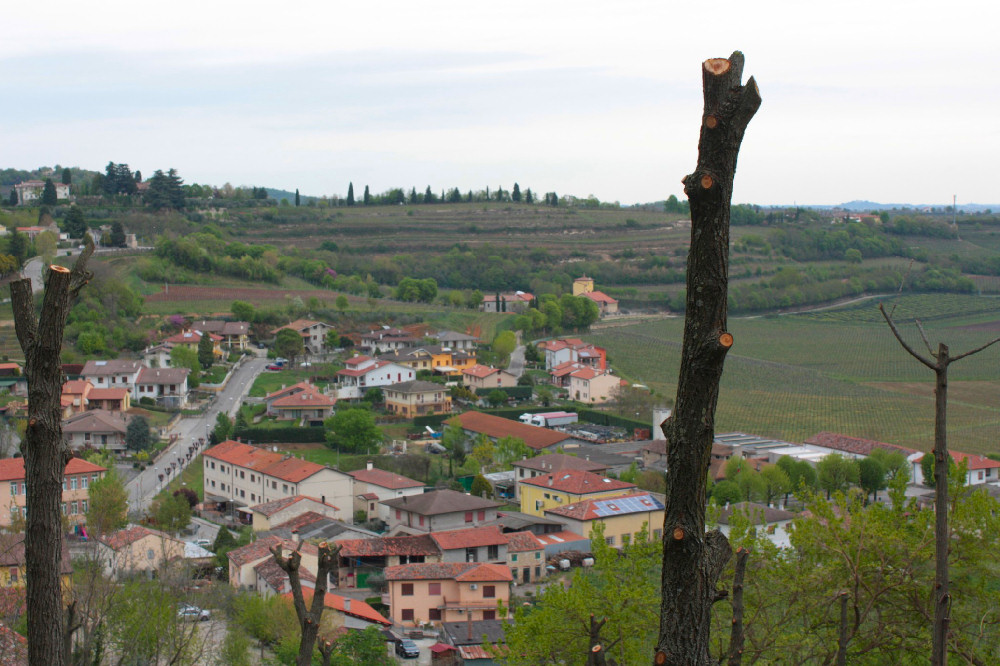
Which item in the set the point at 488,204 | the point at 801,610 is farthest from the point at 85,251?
the point at 488,204

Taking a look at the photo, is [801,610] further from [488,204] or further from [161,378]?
[488,204]

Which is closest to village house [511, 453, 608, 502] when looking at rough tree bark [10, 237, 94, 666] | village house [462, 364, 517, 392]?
village house [462, 364, 517, 392]

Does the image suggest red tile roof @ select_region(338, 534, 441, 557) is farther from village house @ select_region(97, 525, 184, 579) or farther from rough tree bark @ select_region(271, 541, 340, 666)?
rough tree bark @ select_region(271, 541, 340, 666)

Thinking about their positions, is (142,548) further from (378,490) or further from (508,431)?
(508,431)

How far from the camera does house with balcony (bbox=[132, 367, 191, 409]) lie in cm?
2978

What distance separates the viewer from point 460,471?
24297 mm

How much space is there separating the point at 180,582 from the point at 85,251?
1129 cm

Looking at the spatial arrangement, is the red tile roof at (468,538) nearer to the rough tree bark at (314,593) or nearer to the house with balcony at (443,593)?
the house with balcony at (443,593)

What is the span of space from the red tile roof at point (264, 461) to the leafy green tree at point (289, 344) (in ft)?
38.0

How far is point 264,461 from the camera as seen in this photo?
2214cm

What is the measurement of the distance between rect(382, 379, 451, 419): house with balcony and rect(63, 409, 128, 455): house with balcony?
8787 mm

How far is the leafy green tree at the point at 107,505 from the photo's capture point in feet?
53.7

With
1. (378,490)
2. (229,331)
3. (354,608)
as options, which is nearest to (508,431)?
(378,490)

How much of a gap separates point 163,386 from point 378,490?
39.5 ft
